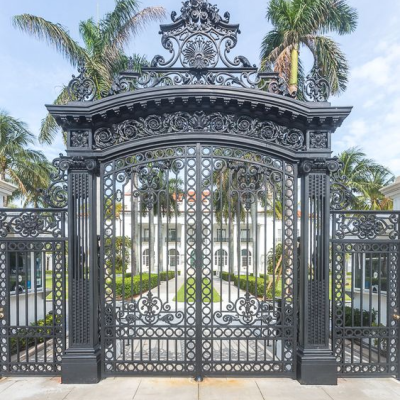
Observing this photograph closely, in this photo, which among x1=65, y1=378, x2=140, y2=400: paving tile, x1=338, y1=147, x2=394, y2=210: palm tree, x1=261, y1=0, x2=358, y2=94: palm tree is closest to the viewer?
x1=65, y1=378, x2=140, y2=400: paving tile

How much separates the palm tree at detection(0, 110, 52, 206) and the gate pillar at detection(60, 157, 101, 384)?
1103cm

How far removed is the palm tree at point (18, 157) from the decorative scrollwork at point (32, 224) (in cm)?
1043

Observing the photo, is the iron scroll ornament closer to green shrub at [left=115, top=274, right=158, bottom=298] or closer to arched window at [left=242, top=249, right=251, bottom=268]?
green shrub at [left=115, top=274, right=158, bottom=298]

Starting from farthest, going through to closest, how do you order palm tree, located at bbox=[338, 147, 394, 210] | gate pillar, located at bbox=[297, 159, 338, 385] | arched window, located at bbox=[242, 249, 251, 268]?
palm tree, located at bbox=[338, 147, 394, 210]
gate pillar, located at bbox=[297, 159, 338, 385]
arched window, located at bbox=[242, 249, 251, 268]

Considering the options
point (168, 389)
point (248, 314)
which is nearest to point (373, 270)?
point (248, 314)

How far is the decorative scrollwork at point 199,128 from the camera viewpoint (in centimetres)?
511

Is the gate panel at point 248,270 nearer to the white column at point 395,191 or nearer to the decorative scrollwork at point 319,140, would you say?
the decorative scrollwork at point 319,140

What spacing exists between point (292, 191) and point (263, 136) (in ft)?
3.47

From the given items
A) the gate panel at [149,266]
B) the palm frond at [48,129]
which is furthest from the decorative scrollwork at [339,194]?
the palm frond at [48,129]

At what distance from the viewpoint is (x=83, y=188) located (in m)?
4.91

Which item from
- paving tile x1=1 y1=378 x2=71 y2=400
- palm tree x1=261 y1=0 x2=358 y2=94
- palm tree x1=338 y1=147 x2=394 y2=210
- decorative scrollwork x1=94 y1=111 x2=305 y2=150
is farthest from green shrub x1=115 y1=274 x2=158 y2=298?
palm tree x1=338 y1=147 x2=394 y2=210

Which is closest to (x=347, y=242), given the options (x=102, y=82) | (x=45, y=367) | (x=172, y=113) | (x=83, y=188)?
(x=172, y=113)

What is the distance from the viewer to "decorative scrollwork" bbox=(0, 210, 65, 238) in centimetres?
495

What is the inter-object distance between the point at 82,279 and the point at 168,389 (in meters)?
2.16
